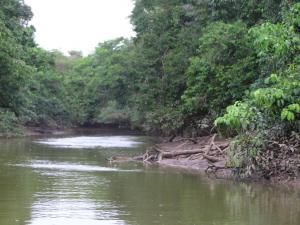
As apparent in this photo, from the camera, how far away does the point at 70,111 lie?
7288 cm

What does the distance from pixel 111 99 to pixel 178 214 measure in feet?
203

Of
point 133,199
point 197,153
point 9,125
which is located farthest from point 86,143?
point 133,199

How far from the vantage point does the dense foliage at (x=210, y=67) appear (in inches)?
556

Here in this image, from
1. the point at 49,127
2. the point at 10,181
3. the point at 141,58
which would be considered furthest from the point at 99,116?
the point at 10,181

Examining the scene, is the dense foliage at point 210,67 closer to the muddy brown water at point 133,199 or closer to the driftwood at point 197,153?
the driftwood at point 197,153

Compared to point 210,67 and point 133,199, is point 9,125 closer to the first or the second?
point 210,67

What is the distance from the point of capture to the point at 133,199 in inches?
581

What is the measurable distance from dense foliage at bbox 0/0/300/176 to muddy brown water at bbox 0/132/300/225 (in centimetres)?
191

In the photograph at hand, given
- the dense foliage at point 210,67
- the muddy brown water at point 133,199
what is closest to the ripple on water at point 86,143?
the dense foliage at point 210,67

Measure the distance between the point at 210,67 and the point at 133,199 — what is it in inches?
526

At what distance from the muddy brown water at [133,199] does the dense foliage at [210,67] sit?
1.91 m

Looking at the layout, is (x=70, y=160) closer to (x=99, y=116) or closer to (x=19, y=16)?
(x=19, y=16)

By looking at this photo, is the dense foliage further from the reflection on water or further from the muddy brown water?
the reflection on water

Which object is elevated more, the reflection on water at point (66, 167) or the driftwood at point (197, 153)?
the driftwood at point (197, 153)
